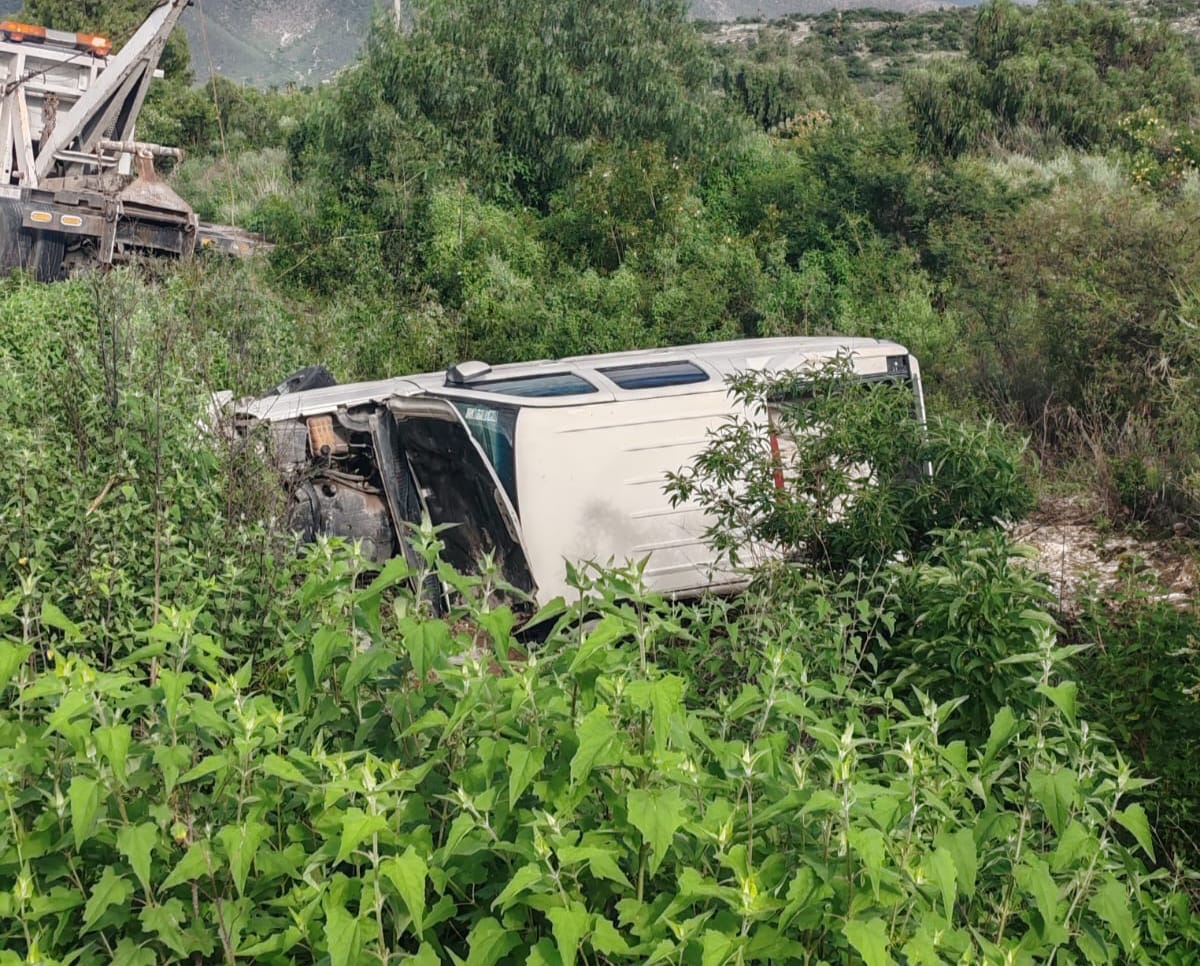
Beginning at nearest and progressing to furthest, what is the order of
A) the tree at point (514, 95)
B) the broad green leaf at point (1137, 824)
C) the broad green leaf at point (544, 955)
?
the broad green leaf at point (544, 955) → the broad green leaf at point (1137, 824) → the tree at point (514, 95)

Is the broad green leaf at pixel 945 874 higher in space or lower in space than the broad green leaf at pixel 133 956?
higher

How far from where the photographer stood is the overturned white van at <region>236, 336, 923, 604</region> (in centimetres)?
683

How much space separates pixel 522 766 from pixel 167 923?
79 centimetres

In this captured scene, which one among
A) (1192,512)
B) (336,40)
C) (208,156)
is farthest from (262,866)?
(336,40)

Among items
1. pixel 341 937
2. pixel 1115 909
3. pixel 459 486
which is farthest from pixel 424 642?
pixel 459 486

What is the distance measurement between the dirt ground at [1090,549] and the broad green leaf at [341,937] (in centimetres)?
521

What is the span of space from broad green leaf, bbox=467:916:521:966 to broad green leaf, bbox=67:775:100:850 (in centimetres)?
78

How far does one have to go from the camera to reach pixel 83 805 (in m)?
2.44

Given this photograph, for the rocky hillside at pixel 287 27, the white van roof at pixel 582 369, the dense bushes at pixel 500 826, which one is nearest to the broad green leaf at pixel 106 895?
the dense bushes at pixel 500 826

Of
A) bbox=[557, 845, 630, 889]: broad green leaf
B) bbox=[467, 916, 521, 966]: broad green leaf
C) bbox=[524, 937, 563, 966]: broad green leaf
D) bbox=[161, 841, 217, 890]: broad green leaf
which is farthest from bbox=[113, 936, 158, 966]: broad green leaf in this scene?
bbox=[557, 845, 630, 889]: broad green leaf

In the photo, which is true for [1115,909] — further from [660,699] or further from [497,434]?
[497,434]

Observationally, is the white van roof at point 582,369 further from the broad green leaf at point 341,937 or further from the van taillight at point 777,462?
the broad green leaf at point 341,937

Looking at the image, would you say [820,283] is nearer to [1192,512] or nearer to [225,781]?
[1192,512]

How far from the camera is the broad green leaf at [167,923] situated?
8.19ft
